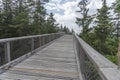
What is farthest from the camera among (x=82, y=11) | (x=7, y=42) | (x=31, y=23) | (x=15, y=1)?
(x=82, y=11)

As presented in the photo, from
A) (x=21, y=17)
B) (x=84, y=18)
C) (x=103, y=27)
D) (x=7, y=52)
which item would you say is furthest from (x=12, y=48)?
(x=84, y=18)

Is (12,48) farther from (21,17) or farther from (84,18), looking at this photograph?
(84,18)

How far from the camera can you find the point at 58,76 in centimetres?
407

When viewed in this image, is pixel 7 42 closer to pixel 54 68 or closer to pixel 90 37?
pixel 54 68

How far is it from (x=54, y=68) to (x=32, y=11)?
21823 millimetres

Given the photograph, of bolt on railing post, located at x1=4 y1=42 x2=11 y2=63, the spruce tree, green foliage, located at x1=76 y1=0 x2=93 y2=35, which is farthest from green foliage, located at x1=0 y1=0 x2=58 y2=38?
bolt on railing post, located at x1=4 y1=42 x2=11 y2=63

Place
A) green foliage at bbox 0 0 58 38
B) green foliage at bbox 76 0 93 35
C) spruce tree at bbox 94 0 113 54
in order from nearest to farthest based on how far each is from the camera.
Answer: green foliage at bbox 0 0 58 38 < spruce tree at bbox 94 0 113 54 < green foliage at bbox 76 0 93 35

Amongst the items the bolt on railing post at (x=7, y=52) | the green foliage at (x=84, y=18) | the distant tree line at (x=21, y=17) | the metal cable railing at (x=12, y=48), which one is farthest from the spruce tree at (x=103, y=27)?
the bolt on railing post at (x=7, y=52)

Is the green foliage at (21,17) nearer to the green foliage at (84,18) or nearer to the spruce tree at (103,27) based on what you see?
the spruce tree at (103,27)

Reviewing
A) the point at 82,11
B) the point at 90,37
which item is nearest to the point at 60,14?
the point at 82,11

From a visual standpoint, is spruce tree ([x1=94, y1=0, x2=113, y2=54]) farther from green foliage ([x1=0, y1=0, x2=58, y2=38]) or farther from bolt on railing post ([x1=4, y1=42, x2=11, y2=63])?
bolt on railing post ([x1=4, y1=42, x2=11, y2=63])

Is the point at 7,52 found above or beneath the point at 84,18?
beneath

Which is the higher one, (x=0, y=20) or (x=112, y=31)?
(x=0, y=20)

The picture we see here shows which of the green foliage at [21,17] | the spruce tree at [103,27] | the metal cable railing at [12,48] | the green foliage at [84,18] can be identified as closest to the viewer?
the metal cable railing at [12,48]
